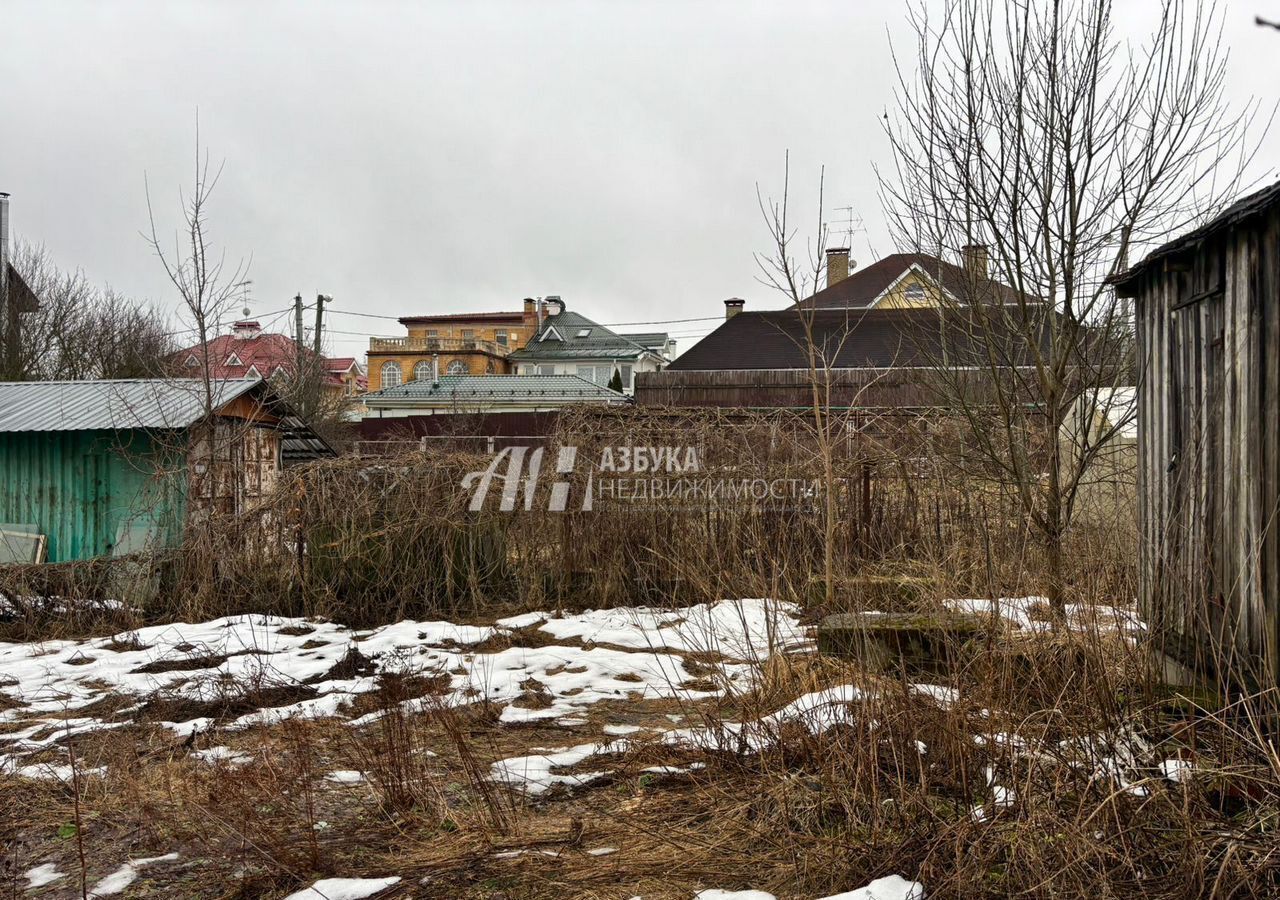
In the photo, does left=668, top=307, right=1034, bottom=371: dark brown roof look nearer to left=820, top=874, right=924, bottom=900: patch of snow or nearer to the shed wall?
the shed wall

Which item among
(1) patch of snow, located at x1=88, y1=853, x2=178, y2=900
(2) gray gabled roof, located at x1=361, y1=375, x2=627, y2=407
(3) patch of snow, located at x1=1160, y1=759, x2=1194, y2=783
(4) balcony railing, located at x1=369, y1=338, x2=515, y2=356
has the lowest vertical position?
(1) patch of snow, located at x1=88, y1=853, x2=178, y2=900

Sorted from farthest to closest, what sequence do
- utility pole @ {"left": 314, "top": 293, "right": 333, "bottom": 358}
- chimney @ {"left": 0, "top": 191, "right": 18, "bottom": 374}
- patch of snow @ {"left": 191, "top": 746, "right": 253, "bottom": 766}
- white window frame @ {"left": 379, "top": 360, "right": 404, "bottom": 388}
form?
white window frame @ {"left": 379, "top": 360, "right": 404, "bottom": 388}, utility pole @ {"left": 314, "top": 293, "right": 333, "bottom": 358}, chimney @ {"left": 0, "top": 191, "right": 18, "bottom": 374}, patch of snow @ {"left": 191, "top": 746, "right": 253, "bottom": 766}

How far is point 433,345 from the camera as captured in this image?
179ft

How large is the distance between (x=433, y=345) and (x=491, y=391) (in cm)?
1794

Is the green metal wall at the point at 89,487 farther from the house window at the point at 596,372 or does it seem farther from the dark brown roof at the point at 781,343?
the house window at the point at 596,372

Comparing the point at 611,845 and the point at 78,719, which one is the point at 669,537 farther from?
the point at 611,845

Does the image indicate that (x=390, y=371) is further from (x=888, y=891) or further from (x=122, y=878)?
(x=888, y=891)

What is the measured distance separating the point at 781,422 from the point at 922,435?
147cm

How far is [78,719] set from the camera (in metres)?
5.91

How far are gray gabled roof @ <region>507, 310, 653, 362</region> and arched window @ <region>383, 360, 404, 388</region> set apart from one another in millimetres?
7961

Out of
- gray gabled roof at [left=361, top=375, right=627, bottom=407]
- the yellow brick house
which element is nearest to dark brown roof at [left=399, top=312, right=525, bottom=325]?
the yellow brick house

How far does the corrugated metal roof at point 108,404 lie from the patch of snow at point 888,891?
9.65 metres

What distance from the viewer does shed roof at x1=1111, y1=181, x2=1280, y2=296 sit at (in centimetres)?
403

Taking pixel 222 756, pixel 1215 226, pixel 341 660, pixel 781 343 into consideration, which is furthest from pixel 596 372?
pixel 1215 226
